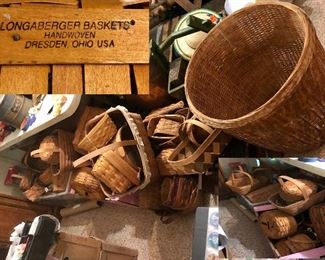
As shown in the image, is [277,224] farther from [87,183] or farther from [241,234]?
[87,183]

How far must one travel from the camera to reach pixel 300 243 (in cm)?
98

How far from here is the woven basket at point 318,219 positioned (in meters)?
0.98

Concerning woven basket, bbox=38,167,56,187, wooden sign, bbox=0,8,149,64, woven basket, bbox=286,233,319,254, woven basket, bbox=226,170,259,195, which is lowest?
woven basket, bbox=38,167,56,187

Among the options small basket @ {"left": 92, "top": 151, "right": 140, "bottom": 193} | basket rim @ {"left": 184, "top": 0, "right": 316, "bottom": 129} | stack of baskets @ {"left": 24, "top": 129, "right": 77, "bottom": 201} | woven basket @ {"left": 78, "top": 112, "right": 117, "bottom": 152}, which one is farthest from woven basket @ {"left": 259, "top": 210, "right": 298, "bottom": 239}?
stack of baskets @ {"left": 24, "top": 129, "right": 77, "bottom": 201}

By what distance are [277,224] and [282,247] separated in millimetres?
75

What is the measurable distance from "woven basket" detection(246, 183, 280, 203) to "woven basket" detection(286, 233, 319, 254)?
0.15 metres

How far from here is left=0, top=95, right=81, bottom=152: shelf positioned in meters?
1.69

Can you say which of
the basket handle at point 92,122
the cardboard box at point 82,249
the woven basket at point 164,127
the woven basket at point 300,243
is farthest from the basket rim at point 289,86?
the cardboard box at point 82,249

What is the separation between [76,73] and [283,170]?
72 centimetres

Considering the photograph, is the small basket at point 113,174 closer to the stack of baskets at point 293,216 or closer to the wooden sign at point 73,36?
the stack of baskets at point 293,216

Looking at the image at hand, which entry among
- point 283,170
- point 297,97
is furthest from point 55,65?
point 283,170

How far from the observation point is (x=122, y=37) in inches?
27.9

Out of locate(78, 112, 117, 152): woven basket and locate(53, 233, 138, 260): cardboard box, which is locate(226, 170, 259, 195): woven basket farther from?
locate(53, 233, 138, 260): cardboard box

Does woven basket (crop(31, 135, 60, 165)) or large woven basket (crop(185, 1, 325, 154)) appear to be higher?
large woven basket (crop(185, 1, 325, 154))
